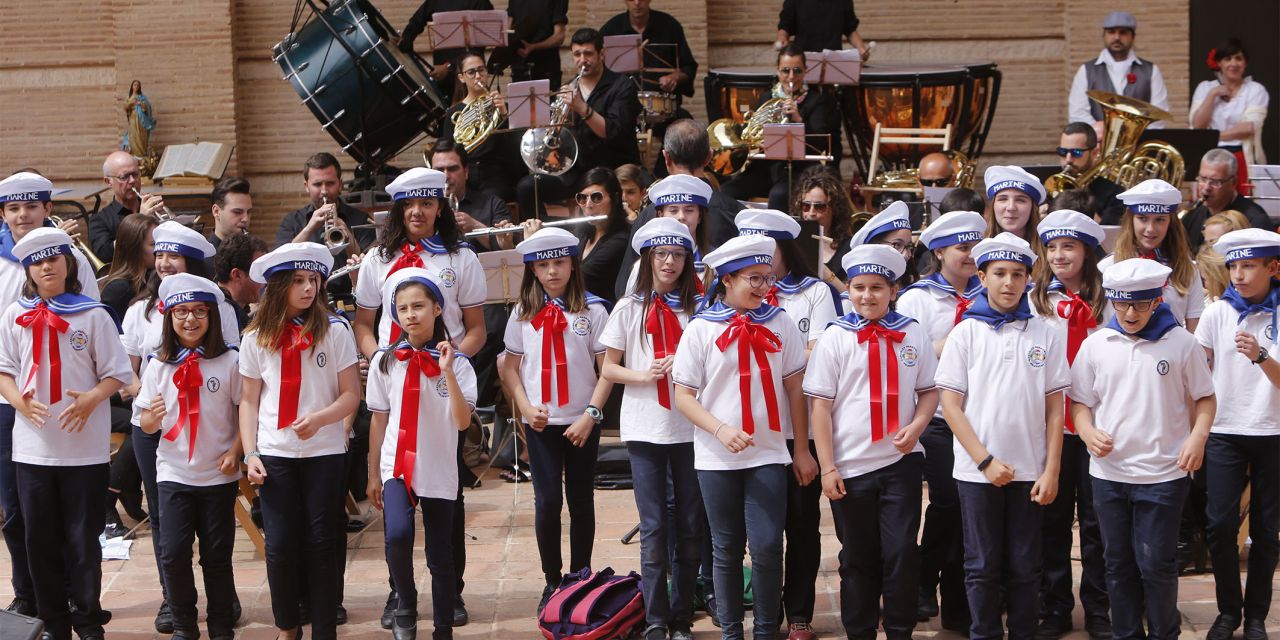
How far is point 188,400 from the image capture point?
21.1ft

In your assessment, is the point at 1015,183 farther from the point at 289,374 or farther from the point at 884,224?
the point at 289,374

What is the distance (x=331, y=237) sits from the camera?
8.44 metres

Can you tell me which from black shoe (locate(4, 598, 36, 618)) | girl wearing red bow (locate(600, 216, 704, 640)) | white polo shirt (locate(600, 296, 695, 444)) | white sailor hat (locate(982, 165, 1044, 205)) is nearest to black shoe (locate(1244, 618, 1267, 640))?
white sailor hat (locate(982, 165, 1044, 205))

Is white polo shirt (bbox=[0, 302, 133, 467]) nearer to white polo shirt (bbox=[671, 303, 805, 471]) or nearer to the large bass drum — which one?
white polo shirt (bbox=[671, 303, 805, 471])

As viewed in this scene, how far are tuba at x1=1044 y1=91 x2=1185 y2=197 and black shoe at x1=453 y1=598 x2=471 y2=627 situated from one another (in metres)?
5.24

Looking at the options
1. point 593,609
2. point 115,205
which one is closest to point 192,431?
point 593,609

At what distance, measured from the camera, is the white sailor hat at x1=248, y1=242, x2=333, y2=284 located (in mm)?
6375

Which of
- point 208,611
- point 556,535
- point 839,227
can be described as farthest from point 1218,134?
point 208,611

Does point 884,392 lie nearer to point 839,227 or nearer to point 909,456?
point 909,456

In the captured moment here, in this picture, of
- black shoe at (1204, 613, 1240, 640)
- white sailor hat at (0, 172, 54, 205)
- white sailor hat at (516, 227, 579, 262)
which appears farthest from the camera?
white sailor hat at (0, 172, 54, 205)

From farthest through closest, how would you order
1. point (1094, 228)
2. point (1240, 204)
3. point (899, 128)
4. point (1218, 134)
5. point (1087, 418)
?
point (899, 128)
point (1218, 134)
point (1240, 204)
point (1094, 228)
point (1087, 418)

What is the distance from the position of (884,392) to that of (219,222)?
4.25 meters

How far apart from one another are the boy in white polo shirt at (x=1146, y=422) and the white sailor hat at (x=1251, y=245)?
604 millimetres

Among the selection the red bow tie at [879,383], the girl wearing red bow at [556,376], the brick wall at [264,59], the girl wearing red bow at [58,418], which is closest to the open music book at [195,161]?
the brick wall at [264,59]
